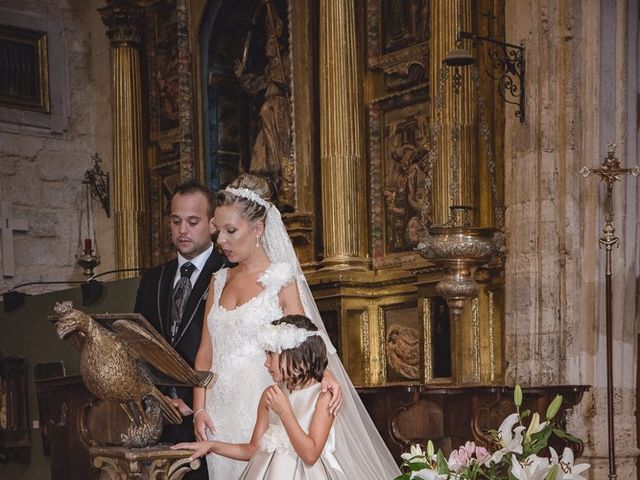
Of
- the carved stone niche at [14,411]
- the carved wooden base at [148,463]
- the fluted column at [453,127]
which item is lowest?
the carved stone niche at [14,411]

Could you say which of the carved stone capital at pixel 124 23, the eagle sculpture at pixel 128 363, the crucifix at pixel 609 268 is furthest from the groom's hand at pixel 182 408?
the carved stone capital at pixel 124 23

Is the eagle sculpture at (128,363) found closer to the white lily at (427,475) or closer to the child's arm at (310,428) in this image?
the child's arm at (310,428)

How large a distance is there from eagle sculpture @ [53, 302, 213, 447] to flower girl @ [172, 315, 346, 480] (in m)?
0.22

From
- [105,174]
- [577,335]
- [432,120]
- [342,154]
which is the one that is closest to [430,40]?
[432,120]

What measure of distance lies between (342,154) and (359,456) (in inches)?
189

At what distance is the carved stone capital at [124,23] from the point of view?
40.8ft

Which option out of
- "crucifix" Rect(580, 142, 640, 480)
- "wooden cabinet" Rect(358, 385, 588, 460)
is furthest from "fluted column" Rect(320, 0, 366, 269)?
"crucifix" Rect(580, 142, 640, 480)

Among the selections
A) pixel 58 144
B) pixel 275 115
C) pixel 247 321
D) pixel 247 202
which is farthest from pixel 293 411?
pixel 58 144

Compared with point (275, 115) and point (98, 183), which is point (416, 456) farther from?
point (98, 183)

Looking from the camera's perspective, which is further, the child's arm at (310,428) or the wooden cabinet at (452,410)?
the wooden cabinet at (452,410)

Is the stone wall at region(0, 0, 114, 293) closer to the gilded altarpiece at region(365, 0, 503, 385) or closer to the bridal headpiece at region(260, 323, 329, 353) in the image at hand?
the gilded altarpiece at region(365, 0, 503, 385)

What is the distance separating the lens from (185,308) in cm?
559

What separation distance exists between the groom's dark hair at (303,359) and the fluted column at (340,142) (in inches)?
200

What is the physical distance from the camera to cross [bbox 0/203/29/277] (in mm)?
12367
